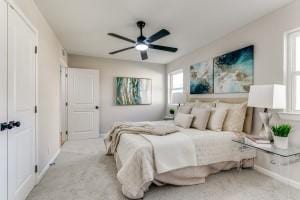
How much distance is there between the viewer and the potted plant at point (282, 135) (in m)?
2.09

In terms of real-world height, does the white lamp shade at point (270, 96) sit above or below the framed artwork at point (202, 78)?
below

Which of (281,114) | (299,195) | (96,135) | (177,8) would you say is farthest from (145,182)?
(96,135)

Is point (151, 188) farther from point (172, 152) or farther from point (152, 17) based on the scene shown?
point (152, 17)

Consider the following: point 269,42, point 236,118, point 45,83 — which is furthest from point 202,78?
point 45,83

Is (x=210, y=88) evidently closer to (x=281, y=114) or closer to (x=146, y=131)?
(x=281, y=114)

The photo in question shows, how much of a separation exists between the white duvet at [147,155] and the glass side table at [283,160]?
158 mm

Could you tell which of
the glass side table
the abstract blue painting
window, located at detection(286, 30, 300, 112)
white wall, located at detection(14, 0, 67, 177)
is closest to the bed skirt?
the glass side table

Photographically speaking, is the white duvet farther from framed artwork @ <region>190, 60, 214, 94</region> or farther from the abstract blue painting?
framed artwork @ <region>190, 60, 214, 94</region>

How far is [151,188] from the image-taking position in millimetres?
2207

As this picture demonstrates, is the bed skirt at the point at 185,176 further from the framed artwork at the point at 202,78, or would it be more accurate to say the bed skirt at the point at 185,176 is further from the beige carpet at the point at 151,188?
the framed artwork at the point at 202,78

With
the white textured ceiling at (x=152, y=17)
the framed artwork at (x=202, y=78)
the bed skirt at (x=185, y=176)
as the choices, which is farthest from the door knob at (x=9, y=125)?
the framed artwork at (x=202, y=78)

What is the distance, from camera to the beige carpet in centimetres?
202

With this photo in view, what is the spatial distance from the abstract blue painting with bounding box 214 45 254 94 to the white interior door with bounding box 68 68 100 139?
3438 millimetres

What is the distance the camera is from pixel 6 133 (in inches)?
61.9
